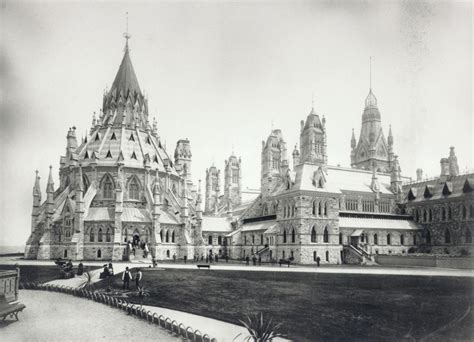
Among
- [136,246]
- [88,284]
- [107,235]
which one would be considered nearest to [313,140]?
[136,246]

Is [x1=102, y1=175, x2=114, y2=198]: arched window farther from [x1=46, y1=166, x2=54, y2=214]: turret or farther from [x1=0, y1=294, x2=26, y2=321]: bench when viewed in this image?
[x1=0, y1=294, x2=26, y2=321]: bench

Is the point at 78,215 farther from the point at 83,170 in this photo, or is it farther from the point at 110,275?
the point at 110,275

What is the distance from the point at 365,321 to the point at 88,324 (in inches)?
473

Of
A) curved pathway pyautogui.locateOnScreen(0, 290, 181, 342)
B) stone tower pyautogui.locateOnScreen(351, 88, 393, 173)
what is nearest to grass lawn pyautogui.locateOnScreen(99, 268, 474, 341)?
curved pathway pyautogui.locateOnScreen(0, 290, 181, 342)

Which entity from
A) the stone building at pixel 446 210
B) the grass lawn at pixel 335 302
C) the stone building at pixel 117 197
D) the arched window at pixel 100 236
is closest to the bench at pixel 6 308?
the grass lawn at pixel 335 302

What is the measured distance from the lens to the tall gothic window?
66.5 m

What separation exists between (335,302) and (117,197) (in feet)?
149

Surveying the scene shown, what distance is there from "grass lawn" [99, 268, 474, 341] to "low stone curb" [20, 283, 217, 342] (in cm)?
190

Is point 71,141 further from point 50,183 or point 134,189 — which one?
point 134,189

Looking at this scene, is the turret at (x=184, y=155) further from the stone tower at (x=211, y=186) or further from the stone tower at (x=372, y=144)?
the stone tower at (x=372, y=144)

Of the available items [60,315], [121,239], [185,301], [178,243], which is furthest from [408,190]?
[60,315]

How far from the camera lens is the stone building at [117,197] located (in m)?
59.9

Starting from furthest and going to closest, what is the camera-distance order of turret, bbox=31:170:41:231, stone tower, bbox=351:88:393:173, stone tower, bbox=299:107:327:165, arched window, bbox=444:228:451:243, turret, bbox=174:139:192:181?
stone tower, bbox=351:88:393:173
stone tower, bbox=299:107:327:165
turret, bbox=174:139:192:181
turret, bbox=31:170:41:231
arched window, bbox=444:228:451:243

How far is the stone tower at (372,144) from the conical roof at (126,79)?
5915cm
